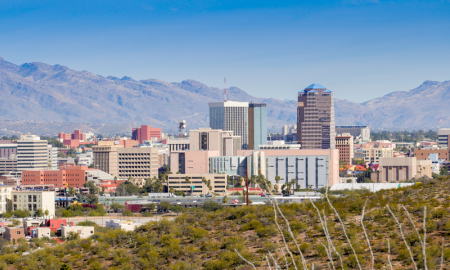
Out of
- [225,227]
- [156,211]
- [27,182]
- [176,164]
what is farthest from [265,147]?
[225,227]

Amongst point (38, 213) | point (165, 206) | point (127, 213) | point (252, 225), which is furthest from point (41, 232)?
point (252, 225)

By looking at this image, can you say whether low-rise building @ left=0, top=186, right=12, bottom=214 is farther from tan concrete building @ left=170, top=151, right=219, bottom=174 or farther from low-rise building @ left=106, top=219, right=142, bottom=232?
tan concrete building @ left=170, top=151, right=219, bottom=174

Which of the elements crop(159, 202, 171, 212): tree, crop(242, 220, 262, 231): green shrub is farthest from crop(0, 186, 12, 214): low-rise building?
crop(242, 220, 262, 231): green shrub

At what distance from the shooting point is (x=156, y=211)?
4146 inches

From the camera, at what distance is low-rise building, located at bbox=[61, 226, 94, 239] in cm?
6731

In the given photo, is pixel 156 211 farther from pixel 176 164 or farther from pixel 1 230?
pixel 176 164

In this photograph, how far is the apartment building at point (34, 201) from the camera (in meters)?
109

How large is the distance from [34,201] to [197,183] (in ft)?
136

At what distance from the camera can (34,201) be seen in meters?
110

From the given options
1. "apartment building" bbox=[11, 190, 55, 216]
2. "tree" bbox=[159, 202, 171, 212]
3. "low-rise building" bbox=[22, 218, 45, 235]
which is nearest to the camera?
"low-rise building" bbox=[22, 218, 45, 235]

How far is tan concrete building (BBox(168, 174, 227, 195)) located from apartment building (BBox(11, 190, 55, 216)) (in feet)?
117

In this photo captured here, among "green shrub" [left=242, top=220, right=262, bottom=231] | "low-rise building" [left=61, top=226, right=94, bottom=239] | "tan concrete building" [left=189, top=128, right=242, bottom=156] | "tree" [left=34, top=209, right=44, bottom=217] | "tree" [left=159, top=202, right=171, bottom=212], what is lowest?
"tree" [left=34, top=209, right=44, bottom=217]

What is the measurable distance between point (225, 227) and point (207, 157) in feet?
403

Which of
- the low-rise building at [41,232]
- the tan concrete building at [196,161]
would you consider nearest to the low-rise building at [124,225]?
the low-rise building at [41,232]
